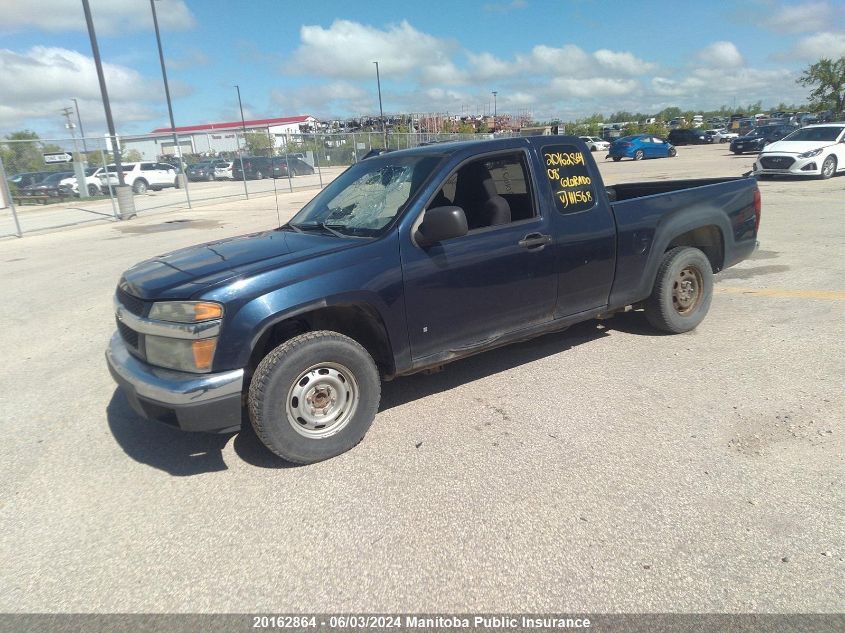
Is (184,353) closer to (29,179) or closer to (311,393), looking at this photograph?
(311,393)

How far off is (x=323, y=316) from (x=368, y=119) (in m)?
61.7

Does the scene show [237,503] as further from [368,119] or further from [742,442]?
[368,119]

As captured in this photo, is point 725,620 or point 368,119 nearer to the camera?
point 725,620

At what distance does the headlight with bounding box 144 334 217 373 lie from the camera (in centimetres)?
312

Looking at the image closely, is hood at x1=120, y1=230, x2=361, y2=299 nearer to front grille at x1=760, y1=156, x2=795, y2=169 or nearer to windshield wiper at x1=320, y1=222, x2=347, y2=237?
windshield wiper at x1=320, y1=222, x2=347, y2=237

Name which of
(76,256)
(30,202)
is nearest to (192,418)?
(76,256)

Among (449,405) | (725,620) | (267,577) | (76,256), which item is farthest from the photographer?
(76,256)

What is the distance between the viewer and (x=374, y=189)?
4336 millimetres

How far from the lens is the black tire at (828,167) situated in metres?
17.3

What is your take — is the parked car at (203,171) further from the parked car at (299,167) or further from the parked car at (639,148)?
the parked car at (639,148)

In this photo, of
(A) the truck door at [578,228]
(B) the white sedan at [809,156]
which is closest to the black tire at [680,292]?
(A) the truck door at [578,228]

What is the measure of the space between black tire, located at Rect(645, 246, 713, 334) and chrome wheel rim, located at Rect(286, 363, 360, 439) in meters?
3.04

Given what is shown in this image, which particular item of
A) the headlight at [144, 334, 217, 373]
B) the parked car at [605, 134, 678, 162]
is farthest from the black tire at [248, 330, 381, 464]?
the parked car at [605, 134, 678, 162]

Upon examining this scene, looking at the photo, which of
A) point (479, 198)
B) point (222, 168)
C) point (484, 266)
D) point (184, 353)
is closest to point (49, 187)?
point (222, 168)
